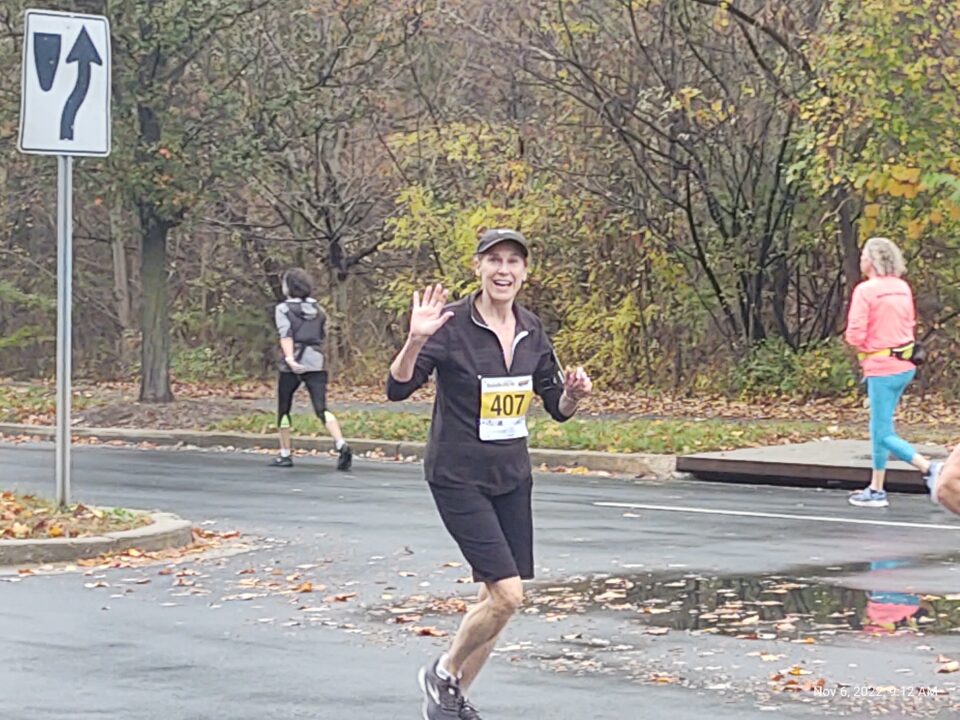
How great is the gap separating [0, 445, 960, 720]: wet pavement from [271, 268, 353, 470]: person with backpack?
312 cm

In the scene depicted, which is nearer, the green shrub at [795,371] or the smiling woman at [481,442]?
the smiling woman at [481,442]

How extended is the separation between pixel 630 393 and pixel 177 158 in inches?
334

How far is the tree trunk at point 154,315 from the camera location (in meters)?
25.5

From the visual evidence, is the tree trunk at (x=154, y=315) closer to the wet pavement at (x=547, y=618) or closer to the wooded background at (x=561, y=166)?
the wooded background at (x=561, y=166)

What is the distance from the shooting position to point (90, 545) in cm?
1212

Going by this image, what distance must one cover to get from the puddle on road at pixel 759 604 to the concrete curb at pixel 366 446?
6.85 m

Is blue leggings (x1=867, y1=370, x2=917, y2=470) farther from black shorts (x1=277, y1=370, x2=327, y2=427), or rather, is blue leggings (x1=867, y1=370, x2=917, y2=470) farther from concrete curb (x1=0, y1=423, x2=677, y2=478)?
black shorts (x1=277, y1=370, x2=327, y2=427)

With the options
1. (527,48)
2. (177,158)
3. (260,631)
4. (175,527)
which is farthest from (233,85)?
(260,631)

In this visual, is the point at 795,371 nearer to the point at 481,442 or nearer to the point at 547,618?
the point at 547,618

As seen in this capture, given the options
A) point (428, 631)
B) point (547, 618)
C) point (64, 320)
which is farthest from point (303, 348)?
point (428, 631)

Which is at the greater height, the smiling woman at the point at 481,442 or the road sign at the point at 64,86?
the road sign at the point at 64,86

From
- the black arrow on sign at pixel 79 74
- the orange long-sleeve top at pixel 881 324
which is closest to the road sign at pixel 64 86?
the black arrow on sign at pixel 79 74

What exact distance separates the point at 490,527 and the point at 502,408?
452 millimetres

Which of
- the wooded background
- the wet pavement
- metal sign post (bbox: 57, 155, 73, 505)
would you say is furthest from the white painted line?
the wooded background
